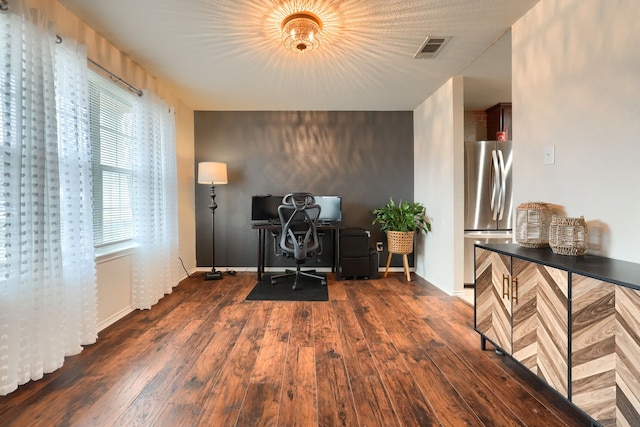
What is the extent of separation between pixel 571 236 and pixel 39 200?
2940mm

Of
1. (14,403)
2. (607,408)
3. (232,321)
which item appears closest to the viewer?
(607,408)

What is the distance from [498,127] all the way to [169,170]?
419 cm

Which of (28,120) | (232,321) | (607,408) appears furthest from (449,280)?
(28,120)

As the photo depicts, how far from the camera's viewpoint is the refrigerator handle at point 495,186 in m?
3.30

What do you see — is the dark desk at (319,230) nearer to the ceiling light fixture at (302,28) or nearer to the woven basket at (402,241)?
the woven basket at (402,241)

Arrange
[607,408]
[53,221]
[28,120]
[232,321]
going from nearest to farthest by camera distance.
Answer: [607,408] < [28,120] < [53,221] < [232,321]

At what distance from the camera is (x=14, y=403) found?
1479mm

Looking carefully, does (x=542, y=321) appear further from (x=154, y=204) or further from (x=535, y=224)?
(x=154, y=204)

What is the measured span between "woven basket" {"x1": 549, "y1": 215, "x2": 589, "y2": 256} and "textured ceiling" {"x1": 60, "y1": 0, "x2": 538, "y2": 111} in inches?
59.3

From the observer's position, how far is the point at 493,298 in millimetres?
1860

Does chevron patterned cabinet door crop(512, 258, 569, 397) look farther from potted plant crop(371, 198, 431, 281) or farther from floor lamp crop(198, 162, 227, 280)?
floor lamp crop(198, 162, 227, 280)

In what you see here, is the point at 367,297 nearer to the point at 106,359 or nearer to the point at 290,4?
Result: the point at 106,359

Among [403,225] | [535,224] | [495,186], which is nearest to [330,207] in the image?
[403,225]

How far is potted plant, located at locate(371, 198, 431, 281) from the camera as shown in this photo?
377 cm
